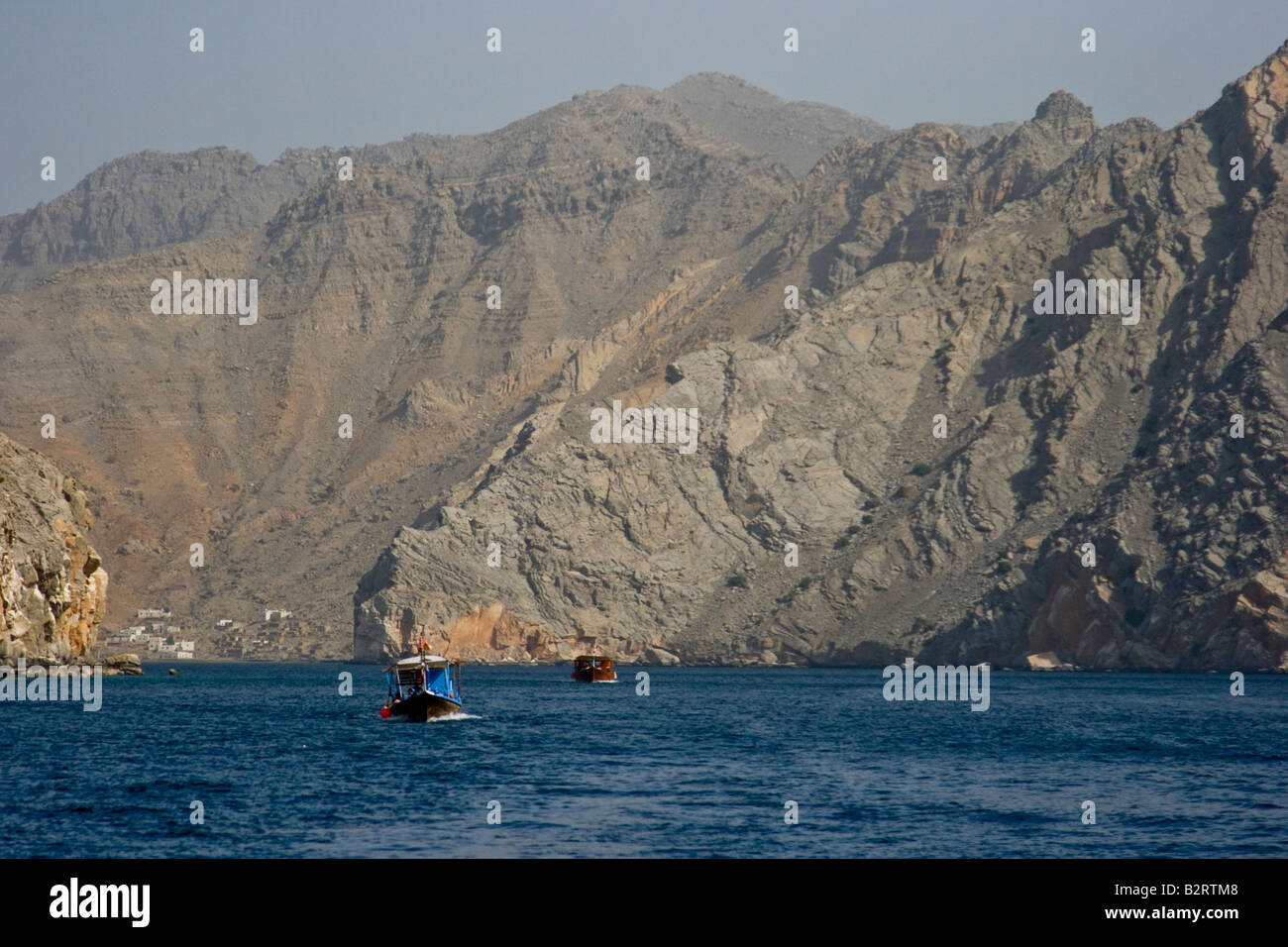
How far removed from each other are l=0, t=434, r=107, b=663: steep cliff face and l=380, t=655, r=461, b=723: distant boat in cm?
2978

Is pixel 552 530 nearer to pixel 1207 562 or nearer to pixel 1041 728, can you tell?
pixel 1207 562

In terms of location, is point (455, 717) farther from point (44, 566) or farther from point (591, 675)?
point (591, 675)

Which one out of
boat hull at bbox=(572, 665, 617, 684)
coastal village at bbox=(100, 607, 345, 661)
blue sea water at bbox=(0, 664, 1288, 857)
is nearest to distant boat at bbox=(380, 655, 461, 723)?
blue sea water at bbox=(0, 664, 1288, 857)

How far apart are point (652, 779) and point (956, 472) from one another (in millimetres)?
115043

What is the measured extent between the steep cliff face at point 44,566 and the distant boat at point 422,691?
1172 inches

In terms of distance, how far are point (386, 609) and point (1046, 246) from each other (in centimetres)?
9234

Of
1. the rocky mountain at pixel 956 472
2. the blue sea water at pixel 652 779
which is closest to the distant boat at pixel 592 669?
the rocky mountain at pixel 956 472

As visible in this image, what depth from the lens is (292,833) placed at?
35844 millimetres

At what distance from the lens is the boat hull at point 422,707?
2832 inches

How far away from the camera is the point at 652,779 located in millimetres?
48125
